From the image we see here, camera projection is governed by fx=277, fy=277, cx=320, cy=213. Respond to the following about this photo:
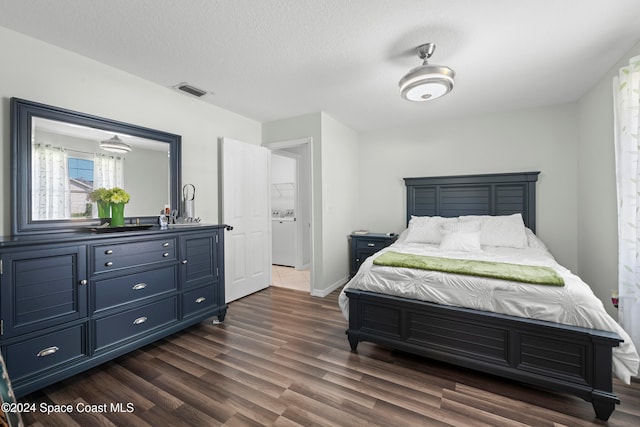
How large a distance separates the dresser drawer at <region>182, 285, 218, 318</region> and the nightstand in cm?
220

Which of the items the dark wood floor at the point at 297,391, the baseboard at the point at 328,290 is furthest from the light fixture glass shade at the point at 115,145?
the baseboard at the point at 328,290

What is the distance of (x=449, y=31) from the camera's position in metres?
2.08

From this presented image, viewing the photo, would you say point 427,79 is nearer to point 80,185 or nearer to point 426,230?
point 426,230

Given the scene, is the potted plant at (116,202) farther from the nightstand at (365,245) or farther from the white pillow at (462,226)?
the white pillow at (462,226)

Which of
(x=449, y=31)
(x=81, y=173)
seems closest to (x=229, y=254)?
(x=81, y=173)

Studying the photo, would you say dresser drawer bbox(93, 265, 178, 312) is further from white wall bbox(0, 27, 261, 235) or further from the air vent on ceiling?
the air vent on ceiling

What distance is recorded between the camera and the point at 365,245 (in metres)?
4.31

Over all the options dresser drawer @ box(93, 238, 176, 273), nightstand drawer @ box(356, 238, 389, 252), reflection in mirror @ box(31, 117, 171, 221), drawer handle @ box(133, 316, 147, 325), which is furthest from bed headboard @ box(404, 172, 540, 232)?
drawer handle @ box(133, 316, 147, 325)

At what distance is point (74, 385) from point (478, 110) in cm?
512

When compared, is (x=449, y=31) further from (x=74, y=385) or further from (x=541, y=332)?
(x=74, y=385)

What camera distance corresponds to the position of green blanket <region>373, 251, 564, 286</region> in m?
1.95

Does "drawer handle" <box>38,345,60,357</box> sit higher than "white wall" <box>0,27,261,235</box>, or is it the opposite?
"white wall" <box>0,27,261,235</box>

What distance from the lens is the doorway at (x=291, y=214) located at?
5441mm

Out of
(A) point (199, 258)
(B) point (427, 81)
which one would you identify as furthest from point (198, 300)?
(B) point (427, 81)
